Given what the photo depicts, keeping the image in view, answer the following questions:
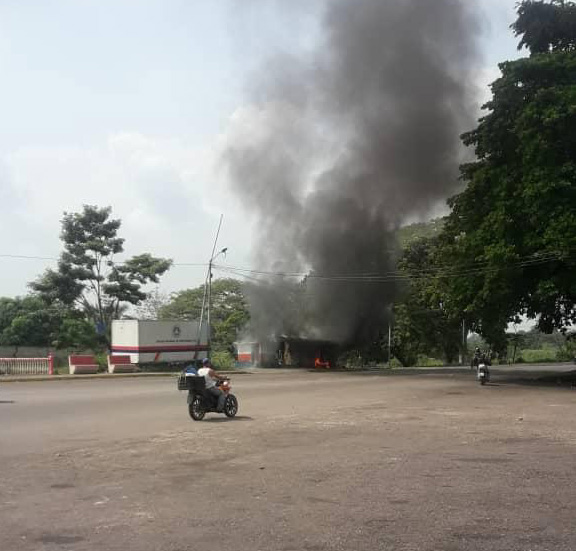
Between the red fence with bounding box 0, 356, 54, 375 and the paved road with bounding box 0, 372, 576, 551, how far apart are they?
17.2m

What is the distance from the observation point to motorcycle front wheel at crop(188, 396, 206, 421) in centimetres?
1250

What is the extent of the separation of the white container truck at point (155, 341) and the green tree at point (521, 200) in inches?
596

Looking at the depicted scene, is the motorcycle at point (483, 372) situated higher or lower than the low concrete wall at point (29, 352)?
lower

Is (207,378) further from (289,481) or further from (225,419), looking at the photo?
(289,481)

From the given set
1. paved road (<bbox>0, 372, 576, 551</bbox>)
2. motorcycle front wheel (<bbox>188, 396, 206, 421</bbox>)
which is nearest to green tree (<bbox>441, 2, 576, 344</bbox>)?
paved road (<bbox>0, 372, 576, 551</bbox>)

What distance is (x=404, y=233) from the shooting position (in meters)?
54.3

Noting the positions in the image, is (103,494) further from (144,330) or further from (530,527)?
(144,330)

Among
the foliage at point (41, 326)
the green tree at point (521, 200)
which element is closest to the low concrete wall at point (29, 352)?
the foliage at point (41, 326)

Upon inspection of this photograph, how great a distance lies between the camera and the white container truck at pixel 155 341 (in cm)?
3375

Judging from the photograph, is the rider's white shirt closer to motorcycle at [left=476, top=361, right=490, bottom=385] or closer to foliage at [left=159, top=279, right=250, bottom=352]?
motorcycle at [left=476, top=361, right=490, bottom=385]

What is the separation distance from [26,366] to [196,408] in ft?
65.8

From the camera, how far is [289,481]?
6.73 metres

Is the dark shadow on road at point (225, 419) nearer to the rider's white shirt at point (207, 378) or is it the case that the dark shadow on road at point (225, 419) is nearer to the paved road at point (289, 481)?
the paved road at point (289, 481)

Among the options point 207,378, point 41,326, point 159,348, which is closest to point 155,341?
point 159,348
